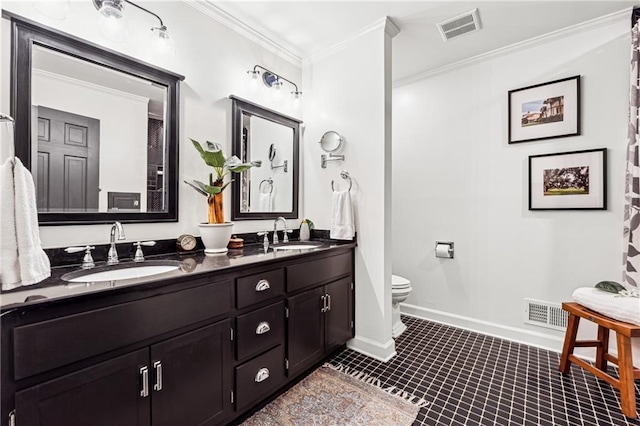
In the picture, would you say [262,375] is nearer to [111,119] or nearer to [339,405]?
[339,405]

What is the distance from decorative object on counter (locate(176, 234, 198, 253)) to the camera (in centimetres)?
181

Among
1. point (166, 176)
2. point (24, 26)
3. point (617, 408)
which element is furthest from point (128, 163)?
point (617, 408)

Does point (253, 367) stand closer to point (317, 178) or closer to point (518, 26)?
point (317, 178)

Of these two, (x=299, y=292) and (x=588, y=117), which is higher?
(x=588, y=117)

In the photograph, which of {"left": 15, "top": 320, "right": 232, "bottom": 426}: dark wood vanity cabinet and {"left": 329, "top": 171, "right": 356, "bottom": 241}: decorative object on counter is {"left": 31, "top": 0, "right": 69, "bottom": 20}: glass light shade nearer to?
{"left": 15, "top": 320, "right": 232, "bottom": 426}: dark wood vanity cabinet

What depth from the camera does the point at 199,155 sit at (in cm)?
197

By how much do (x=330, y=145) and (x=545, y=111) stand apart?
5.89ft

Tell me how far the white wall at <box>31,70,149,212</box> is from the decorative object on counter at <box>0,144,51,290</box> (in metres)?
0.59

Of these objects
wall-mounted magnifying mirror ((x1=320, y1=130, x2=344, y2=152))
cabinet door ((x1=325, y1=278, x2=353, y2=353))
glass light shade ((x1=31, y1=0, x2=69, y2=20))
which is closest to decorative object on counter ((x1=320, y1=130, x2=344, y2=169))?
wall-mounted magnifying mirror ((x1=320, y1=130, x2=344, y2=152))

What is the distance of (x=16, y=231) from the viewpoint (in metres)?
0.95

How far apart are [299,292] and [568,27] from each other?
9.46 ft

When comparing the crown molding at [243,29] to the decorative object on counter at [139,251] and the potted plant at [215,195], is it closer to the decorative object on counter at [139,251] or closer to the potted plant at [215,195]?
the potted plant at [215,195]

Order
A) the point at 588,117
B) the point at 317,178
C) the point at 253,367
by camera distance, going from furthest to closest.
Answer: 1. the point at 317,178
2. the point at 588,117
3. the point at 253,367

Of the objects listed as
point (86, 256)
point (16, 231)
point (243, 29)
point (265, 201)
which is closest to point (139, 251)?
point (86, 256)
